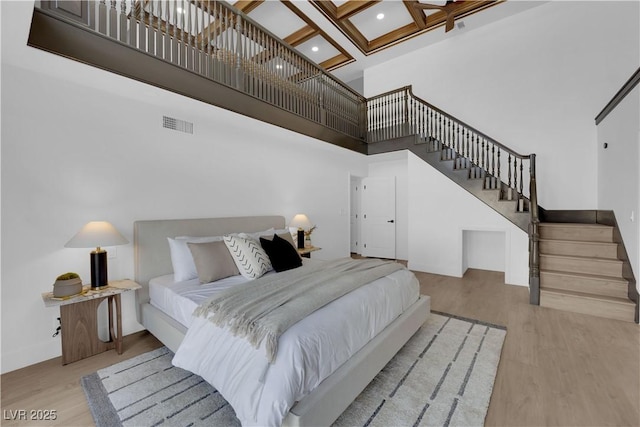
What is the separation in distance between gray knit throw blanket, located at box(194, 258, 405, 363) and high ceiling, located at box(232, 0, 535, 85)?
4.26m

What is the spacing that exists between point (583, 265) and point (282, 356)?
429cm

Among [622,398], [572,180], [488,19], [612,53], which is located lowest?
[622,398]

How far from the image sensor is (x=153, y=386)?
2.01 m

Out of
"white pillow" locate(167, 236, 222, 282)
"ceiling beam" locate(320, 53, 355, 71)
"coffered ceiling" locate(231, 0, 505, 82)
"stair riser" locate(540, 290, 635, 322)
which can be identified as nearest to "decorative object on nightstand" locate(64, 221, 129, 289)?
"white pillow" locate(167, 236, 222, 282)

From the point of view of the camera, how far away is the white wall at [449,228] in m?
4.50

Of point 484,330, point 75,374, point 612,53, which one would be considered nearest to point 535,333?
point 484,330

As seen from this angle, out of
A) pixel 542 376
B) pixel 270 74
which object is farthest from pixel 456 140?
pixel 542 376

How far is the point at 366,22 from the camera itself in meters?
5.38

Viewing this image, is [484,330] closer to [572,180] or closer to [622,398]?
[622,398]

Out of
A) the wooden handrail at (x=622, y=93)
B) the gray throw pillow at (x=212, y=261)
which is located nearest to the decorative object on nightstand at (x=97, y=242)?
the gray throw pillow at (x=212, y=261)

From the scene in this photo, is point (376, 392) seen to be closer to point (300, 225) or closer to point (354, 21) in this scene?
point (300, 225)

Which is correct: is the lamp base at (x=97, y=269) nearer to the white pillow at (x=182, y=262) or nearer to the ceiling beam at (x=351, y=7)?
the white pillow at (x=182, y=262)

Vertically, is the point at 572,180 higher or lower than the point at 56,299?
higher

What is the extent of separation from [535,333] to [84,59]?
4.88 meters
